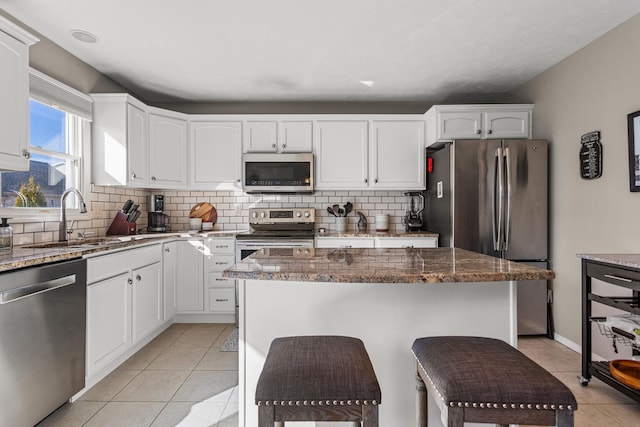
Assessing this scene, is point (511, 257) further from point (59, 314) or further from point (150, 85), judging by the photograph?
point (150, 85)

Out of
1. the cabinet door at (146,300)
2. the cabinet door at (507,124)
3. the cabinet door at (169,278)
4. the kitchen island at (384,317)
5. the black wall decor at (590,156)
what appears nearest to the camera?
the kitchen island at (384,317)

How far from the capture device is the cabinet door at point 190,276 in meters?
3.53

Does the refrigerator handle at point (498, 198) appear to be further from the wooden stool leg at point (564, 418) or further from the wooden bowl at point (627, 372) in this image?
the wooden stool leg at point (564, 418)

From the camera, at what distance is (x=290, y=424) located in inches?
58.6

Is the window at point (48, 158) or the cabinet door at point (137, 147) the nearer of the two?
the window at point (48, 158)

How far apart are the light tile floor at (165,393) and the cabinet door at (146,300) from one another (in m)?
0.20

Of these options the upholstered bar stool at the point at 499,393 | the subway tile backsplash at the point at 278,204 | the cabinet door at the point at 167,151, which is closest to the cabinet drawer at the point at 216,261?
the subway tile backsplash at the point at 278,204

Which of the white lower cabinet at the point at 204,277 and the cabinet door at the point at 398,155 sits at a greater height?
the cabinet door at the point at 398,155

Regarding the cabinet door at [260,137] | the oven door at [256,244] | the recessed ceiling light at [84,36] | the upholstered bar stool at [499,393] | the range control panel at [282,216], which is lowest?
the upholstered bar stool at [499,393]

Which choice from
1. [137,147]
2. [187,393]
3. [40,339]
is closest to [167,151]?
[137,147]

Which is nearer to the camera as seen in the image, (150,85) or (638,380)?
(638,380)

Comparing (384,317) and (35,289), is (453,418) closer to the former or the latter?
(384,317)

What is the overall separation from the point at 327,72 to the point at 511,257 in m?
2.38

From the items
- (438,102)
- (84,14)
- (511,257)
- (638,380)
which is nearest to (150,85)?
(84,14)
